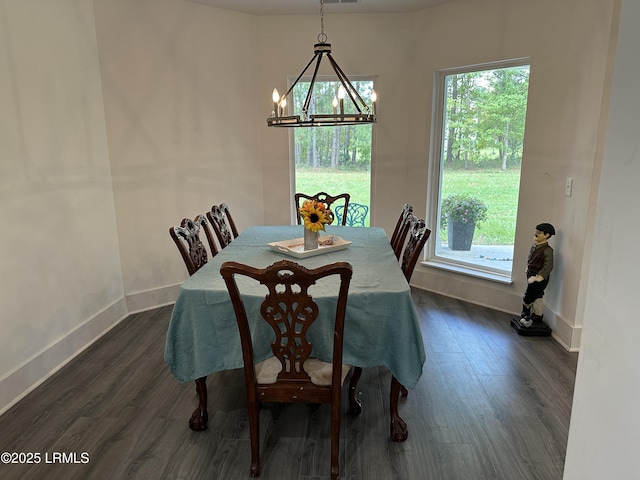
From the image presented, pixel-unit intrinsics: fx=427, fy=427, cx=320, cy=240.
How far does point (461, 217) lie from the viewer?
4312 mm

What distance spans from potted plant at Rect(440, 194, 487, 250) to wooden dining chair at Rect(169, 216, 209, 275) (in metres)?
2.69

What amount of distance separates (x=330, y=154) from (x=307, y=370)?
10.2ft

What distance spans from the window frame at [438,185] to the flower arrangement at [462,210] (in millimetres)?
71

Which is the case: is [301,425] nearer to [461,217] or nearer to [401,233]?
[401,233]

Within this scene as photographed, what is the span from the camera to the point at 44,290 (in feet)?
9.34

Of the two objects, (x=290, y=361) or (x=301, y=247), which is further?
(x=301, y=247)

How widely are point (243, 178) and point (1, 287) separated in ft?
8.10

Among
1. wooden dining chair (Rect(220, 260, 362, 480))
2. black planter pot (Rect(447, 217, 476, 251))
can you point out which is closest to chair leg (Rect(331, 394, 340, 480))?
wooden dining chair (Rect(220, 260, 362, 480))

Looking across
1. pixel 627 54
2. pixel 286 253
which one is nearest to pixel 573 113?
pixel 286 253

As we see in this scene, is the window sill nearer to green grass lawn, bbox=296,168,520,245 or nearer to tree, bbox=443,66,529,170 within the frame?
green grass lawn, bbox=296,168,520,245

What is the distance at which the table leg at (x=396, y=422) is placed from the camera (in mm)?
2207

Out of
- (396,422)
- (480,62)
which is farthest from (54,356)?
(480,62)

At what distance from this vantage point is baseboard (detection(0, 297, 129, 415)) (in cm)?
253

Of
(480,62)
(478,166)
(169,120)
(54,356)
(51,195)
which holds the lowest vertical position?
(54,356)
